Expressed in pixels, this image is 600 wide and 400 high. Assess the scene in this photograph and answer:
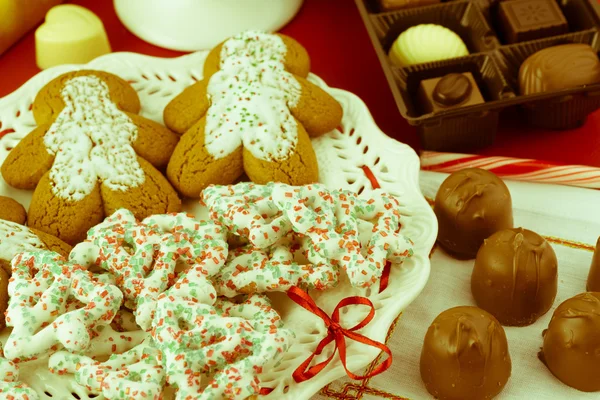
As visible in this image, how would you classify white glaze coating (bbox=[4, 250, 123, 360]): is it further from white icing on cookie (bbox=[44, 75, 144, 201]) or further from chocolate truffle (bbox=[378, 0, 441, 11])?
chocolate truffle (bbox=[378, 0, 441, 11])

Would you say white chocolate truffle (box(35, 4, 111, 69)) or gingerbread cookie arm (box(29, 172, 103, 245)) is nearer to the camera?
gingerbread cookie arm (box(29, 172, 103, 245))

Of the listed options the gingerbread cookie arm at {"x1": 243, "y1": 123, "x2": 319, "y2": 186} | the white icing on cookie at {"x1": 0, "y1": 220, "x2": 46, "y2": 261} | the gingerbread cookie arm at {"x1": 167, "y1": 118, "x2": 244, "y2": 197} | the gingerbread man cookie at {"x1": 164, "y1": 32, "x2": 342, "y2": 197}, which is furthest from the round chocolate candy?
the white icing on cookie at {"x1": 0, "y1": 220, "x2": 46, "y2": 261}

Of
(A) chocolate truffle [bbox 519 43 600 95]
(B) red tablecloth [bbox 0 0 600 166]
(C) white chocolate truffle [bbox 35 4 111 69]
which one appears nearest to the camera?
(A) chocolate truffle [bbox 519 43 600 95]

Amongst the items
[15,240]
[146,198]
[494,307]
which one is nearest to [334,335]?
[494,307]

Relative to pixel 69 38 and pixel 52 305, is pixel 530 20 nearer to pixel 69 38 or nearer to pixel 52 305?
pixel 69 38

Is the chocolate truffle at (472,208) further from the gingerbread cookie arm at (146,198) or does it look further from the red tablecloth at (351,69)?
the gingerbread cookie arm at (146,198)

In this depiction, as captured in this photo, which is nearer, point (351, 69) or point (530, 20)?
point (530, 20)

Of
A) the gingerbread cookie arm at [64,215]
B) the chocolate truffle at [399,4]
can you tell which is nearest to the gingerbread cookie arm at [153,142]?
the gingerbread cookie arm at [64,215]
